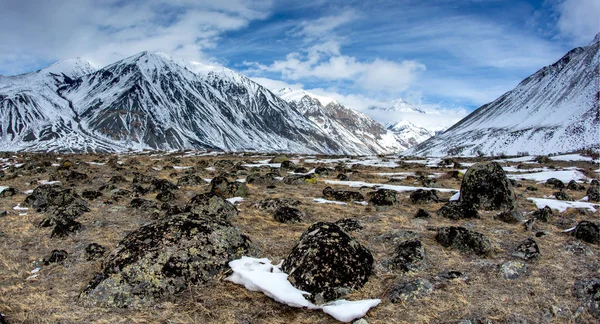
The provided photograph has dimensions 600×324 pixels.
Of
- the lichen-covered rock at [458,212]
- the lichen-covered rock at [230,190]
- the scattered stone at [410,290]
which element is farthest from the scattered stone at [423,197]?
the scattered stone at [410,290]

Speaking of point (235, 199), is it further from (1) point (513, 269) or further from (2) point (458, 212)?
(1) point (513, 269)

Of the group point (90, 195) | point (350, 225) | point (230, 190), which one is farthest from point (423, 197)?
point (90, 195)

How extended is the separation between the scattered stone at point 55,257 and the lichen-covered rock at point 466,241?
11.0 m

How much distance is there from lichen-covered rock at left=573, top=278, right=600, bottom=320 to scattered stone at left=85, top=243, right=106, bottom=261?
11.8 m

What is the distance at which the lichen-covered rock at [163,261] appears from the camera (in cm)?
720

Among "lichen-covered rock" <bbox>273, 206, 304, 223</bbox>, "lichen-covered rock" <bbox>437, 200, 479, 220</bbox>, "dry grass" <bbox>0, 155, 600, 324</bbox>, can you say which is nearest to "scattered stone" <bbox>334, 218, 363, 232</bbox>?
"dry grass" <bbox>0, 155, 600, 324</bbox>

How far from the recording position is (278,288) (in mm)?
7488

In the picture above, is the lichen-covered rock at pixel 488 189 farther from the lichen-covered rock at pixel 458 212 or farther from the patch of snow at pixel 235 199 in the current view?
the patch of snow at pixel 235 199

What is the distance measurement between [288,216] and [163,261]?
6032 millimetres

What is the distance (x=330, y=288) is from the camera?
736 centimetres

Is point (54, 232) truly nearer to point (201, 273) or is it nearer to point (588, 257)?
point (201, 273)

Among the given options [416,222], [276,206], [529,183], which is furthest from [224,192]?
[529,183]

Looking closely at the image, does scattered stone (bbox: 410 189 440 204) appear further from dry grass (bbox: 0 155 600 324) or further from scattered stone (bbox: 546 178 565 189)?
scattered stone (bbox: 546 178 565 189)

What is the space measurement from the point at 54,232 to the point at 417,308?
11412mm
